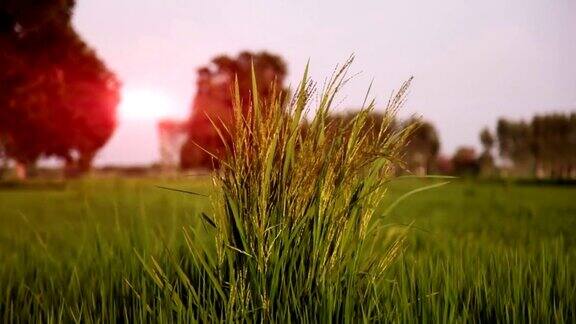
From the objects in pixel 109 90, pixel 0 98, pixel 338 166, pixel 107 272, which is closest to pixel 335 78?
pixel 338 166

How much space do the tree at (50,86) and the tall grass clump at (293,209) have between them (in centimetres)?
2202

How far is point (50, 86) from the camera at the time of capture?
27.3 m

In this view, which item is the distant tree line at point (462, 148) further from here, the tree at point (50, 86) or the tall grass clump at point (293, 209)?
the tall grass clump at point (293, 209)

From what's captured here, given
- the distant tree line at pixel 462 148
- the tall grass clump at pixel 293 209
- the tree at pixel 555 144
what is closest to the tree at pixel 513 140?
the distant tree line at pixel 462 148

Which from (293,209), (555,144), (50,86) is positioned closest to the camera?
(293,209)

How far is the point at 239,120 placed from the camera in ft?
7.83

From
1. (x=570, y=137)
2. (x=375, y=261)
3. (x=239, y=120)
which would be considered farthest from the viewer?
(x=570, y=137)

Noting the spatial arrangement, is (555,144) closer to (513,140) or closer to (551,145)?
(551,145)

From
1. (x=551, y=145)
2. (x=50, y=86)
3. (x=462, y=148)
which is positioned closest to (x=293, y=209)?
(x=50, y=86)

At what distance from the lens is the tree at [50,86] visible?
923 inches

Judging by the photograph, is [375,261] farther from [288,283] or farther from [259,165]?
[259,165]

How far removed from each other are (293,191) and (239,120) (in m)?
0.38

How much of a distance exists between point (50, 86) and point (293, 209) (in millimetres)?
27428

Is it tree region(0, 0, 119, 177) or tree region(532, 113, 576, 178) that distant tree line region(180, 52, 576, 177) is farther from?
tree region(0, 0, 119, 177)
